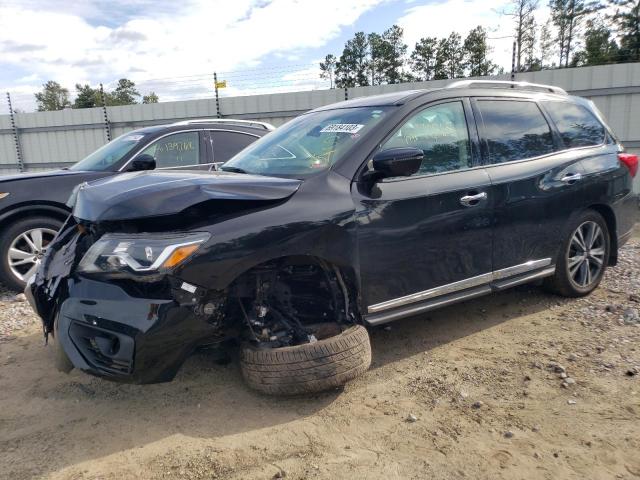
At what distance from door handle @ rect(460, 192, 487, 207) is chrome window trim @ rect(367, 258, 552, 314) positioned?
525 mm

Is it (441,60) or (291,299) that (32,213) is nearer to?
(291,299)

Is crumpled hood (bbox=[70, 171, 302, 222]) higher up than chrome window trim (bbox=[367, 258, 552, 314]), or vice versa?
crumpled hood (bbox=[70, 171, 302, 222])

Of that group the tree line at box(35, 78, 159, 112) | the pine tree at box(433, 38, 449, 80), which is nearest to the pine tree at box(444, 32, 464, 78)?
the pine tree at box(433, 38, 449, 80)

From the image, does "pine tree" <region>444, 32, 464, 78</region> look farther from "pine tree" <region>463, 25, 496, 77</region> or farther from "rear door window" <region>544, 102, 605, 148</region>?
"rear door window" <region>544, 102, 605, 148</region>

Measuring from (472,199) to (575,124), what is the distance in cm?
171

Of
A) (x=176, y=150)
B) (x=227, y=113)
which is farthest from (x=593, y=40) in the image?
(x=176, y=150)

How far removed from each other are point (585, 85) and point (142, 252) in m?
10.4

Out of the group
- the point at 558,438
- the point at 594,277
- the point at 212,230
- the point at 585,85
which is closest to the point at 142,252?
the point at 212,230

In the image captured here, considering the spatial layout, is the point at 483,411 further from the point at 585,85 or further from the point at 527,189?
the point at 585,85

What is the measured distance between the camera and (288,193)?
2.69m

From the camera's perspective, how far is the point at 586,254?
430cm

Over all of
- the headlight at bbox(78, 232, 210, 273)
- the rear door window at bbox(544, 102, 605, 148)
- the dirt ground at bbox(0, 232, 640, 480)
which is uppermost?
the rear door window at bbox(544, 102, 605, 148)

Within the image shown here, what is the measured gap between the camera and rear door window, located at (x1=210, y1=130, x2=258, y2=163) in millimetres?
6184

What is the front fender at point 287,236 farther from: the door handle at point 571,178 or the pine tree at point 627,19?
the pine tree at point 627,19
